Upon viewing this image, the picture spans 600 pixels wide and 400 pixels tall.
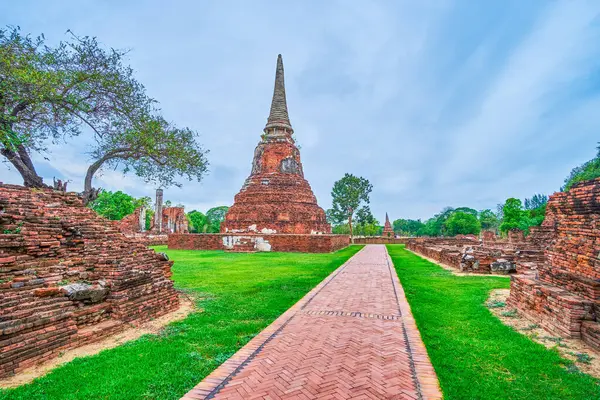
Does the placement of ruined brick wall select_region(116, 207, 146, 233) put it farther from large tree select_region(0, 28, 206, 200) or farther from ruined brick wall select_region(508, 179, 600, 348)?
ruined brick wall select_region(508, 179, 600, 348)

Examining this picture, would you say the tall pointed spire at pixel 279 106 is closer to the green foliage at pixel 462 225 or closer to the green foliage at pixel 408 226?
the green foliage at pixel 462 225

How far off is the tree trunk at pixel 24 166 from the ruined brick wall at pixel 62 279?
1432 mm

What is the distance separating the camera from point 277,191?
22.7 m

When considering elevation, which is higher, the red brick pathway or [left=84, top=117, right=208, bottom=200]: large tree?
[left=84, top=117, right=208, bottom=200]: large tree

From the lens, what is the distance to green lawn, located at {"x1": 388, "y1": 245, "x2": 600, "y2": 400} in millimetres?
3027

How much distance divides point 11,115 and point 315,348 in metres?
6.60

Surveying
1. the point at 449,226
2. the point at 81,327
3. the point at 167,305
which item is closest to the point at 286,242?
the point at 167,305

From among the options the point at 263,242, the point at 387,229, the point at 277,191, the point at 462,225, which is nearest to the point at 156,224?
the point at 277,191

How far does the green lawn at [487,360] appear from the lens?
3.03m

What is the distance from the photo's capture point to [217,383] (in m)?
3.08

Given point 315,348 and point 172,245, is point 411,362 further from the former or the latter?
point 172,245

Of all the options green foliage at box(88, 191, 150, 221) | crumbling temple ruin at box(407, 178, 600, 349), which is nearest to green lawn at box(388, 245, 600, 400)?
crumbling temple ruin at box(407, 178, 600, 349)

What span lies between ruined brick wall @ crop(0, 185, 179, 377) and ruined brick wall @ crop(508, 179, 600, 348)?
5869 mm

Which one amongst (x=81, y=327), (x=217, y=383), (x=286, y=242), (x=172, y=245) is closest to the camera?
(x=217, y=383)
